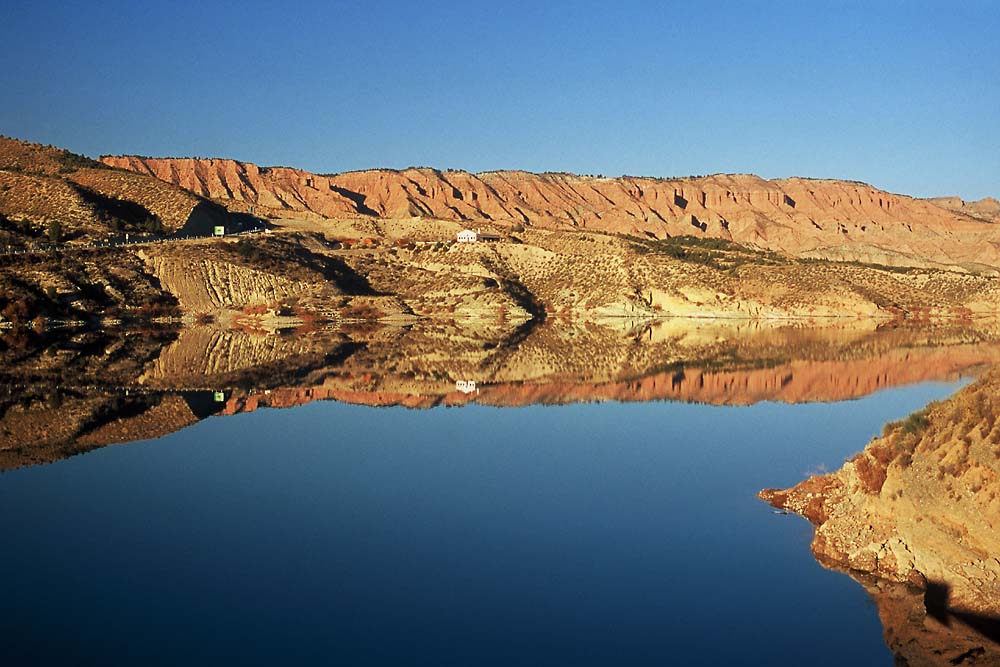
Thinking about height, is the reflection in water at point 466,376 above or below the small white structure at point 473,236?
below

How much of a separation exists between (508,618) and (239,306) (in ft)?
207

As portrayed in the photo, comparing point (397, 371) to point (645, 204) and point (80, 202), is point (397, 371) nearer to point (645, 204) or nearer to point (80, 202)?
point (80, 202)

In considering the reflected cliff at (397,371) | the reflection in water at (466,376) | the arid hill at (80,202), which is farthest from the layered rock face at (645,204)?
the reflected cliff at (397,371)

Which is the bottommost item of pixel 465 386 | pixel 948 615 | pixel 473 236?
pixel 948 615

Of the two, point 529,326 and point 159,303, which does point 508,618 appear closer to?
point 529,326

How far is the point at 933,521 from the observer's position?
13852 millimetres

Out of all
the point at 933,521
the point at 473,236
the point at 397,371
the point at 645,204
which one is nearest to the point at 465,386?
the point at 397,371

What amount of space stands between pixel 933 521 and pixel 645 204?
176338 mm

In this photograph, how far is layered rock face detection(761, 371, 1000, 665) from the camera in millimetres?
12234

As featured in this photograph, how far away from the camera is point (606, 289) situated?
280 ft

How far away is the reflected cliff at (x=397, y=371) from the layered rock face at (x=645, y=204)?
9269 cm

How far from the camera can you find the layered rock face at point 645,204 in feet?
504

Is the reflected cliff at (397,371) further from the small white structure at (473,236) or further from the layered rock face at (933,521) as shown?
the small white structure at (473,236)

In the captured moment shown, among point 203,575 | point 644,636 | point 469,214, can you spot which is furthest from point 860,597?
point 469,214
